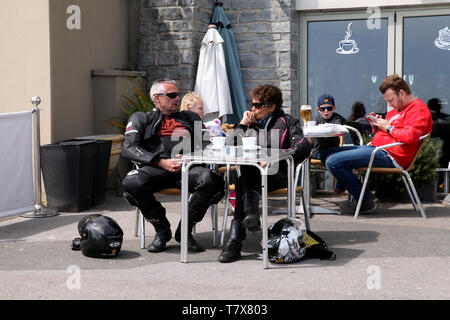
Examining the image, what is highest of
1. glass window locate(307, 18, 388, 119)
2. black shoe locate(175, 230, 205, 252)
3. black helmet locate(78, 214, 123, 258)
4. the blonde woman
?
glass window locate(307, 18, 388, 119)

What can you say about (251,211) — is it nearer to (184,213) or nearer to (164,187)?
(184,213)

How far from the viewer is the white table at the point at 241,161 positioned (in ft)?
16.3

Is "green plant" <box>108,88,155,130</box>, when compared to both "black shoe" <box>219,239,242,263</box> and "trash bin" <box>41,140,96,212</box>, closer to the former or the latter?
"trash bin" <box>41,140,96,212</box>

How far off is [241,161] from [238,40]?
5178 millimetres

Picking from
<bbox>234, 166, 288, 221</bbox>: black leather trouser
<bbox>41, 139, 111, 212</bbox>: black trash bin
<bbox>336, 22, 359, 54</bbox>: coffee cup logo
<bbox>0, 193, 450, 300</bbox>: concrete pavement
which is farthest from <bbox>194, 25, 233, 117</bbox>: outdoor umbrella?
<bbox>234, 166, 288, 221</bbox>: black leather trouser

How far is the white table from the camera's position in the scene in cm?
498

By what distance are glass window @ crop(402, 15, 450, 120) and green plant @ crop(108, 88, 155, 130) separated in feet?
11.4

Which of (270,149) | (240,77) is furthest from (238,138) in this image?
(240,77)

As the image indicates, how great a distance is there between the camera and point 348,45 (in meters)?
9.91

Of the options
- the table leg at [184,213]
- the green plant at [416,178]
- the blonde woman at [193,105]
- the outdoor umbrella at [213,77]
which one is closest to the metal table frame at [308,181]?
the green plant at [416,178]

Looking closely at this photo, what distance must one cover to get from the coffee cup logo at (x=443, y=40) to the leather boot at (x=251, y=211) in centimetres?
499

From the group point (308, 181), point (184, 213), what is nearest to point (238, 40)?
point (308, 181)
